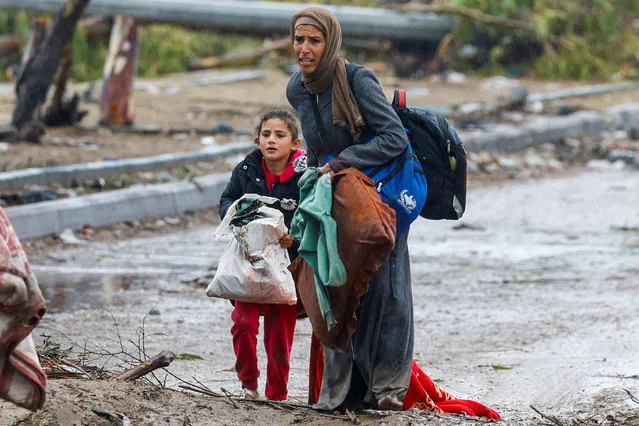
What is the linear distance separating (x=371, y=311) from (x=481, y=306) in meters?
2.99

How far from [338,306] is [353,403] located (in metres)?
0.49

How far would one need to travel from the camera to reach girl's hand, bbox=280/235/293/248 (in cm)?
516

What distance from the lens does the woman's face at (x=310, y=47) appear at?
4719 millimetres

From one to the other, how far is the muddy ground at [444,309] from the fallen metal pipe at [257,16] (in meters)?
2.54

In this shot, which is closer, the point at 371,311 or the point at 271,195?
the point at 371,311

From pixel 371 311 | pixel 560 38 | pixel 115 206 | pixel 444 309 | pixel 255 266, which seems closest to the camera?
pixel 371 311

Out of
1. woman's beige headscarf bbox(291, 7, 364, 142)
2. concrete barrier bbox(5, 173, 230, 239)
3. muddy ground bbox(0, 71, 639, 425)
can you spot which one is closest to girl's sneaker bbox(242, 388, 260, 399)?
muddy ground bbox(0, 71, 639, 425)

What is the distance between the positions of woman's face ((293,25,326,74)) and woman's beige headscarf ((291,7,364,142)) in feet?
0.05

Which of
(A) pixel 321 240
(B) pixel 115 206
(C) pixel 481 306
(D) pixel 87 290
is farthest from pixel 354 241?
(B) pixel 115 206

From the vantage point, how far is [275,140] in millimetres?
5188

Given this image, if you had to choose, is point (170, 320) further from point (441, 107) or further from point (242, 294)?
point (441, 107)

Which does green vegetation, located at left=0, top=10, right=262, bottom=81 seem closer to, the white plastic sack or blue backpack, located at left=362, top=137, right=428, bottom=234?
the white plastic sack

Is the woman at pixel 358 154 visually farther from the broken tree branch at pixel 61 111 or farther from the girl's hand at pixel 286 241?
the broken tree branch at pixel 61 111

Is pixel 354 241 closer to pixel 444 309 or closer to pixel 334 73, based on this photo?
pixel 334 73
